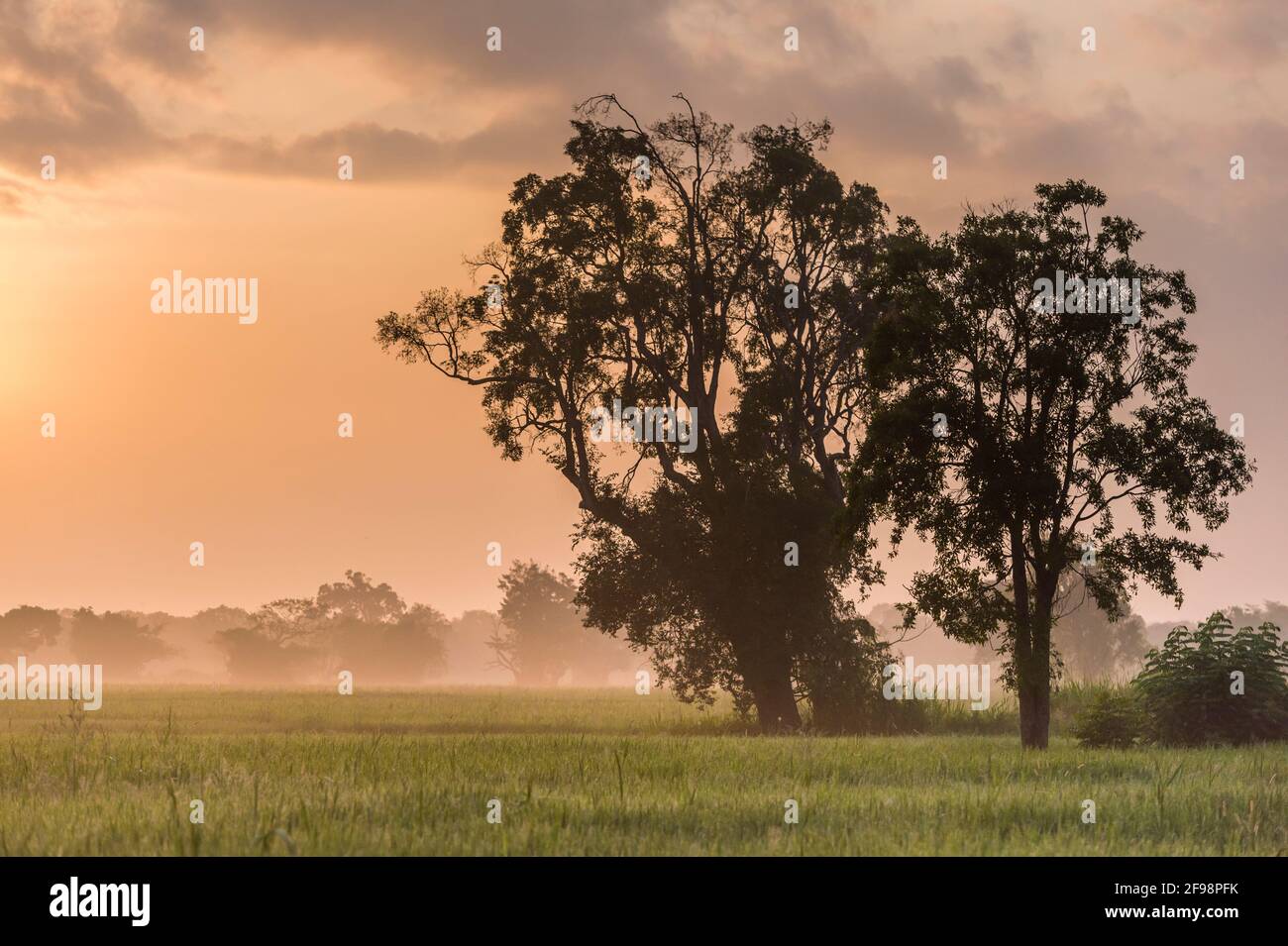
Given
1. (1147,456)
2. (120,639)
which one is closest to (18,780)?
(1147,456)

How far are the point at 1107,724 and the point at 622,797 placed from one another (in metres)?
22.8

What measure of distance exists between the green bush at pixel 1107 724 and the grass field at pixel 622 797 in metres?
4.09

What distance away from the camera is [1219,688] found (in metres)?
36.5

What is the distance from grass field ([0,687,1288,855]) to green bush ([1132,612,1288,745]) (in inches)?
175

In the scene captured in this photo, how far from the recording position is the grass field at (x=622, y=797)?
13492 mm

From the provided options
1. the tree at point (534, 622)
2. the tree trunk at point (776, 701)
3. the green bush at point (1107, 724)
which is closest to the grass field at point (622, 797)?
the green bush at point (1107, 724)

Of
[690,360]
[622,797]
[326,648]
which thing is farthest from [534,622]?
[622,797]

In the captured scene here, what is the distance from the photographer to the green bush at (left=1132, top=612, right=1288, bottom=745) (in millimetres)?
35875

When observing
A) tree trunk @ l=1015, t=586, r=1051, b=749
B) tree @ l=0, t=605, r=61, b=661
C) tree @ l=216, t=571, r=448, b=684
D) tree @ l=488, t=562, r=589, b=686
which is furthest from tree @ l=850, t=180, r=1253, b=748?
tree @ l=0, t=605, r=61, b=661

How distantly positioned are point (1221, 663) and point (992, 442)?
10.6 m

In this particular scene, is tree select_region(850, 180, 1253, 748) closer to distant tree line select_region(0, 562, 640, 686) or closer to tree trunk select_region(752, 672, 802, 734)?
tree trunk select_region(752, 672, 802, 734)

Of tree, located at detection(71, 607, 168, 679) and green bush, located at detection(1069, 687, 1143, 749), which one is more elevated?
green bush, located at detection(1069, 687, 1143, 749)

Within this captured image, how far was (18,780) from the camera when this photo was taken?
68.7 ft
